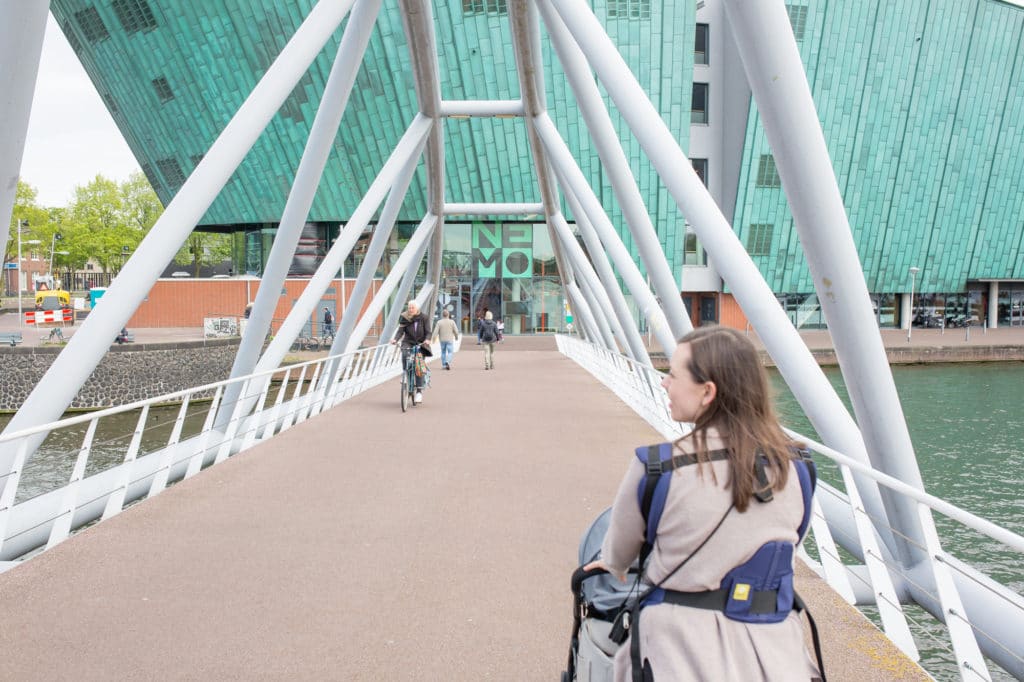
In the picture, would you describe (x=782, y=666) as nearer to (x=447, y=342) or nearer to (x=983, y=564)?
(x=983, y=564)

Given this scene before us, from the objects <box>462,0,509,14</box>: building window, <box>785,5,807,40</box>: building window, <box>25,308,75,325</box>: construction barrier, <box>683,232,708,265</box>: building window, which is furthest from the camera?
<box>683,232,708,265</box>: building window

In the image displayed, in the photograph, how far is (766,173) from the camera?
44.9 meters

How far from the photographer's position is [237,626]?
4.64 metres

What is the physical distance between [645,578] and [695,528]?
0.21 metres

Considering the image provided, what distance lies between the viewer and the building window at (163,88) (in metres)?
39.1

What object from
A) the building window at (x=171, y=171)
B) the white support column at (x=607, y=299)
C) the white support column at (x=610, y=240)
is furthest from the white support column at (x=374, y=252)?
the building window at (x=171, y=171)

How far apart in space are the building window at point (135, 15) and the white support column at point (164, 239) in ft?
97.6

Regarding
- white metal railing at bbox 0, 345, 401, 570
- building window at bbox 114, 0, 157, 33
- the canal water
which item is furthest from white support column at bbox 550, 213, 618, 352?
building window at bbox 114, 0, 157, 33

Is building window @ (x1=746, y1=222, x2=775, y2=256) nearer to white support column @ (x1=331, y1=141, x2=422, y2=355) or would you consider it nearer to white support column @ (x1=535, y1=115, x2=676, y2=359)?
white support column @ (x1=535, y1=115, x2=676, y2=359)

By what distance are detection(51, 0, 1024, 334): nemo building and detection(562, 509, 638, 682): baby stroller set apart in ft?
116

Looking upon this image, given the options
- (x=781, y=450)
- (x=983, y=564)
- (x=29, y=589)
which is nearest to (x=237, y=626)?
(x=29, y=589)

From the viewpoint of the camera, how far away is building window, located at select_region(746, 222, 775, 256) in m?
45.8

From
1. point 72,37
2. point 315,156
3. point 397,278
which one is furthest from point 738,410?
point 72,37

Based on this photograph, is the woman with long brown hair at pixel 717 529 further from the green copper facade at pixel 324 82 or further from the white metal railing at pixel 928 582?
the green copper facade at pixel 324 82
